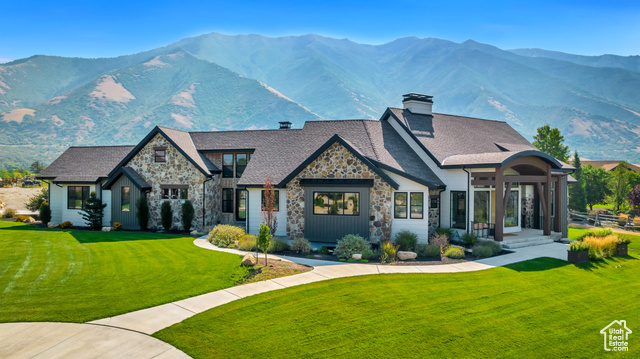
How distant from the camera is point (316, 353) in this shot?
7547 millimetres

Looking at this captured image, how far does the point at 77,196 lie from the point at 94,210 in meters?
2.96

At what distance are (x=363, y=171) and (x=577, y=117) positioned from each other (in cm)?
22194

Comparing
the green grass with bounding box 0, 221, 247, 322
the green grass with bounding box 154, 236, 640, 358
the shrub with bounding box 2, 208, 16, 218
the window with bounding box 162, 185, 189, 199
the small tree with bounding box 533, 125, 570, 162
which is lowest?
the green grass with bounding box 154, 236, 640, 358

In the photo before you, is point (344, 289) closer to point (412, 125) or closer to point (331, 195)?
point (331, 195)

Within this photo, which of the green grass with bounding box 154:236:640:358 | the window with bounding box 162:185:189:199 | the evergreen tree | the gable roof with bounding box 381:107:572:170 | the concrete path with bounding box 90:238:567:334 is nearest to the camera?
the green grass with bounding box 154:236:640:358

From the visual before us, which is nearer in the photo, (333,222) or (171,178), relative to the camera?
(333,222)

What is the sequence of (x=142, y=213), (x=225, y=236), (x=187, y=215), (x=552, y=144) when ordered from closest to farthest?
(x=225, y=236), (x=187, y=215), (x=142, y=213), (x=552, y=144)

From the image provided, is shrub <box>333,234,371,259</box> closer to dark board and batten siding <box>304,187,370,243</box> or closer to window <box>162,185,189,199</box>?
dark board and batten siding <box>304,187,370,243</box>

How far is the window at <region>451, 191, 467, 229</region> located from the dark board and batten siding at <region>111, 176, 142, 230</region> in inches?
729

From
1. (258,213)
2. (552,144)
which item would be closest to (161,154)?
(258,213)

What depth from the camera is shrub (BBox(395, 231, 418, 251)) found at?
56.5 feet

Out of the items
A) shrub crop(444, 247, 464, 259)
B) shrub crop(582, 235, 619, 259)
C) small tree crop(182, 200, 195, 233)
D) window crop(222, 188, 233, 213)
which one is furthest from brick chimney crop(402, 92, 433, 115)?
small tree crop(182, 200, 195, 233)

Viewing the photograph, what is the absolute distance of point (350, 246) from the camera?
53.4 feet

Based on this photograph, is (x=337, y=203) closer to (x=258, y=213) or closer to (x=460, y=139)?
(x=258, y=213)
